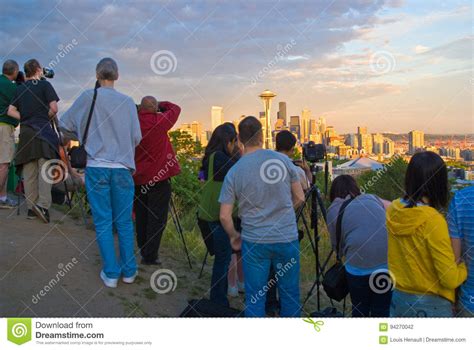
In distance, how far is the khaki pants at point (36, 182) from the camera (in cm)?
525

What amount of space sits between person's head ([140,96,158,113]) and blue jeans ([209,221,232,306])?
1203 millimetres

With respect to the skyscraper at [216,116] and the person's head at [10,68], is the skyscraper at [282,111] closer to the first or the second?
the skyscraper at [216,116]

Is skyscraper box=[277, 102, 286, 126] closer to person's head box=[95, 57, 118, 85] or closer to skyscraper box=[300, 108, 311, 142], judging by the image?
skyscraper box=[300, 108, 311, 142]

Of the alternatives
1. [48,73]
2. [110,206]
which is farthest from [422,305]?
[48,73]

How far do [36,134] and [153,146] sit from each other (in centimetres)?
134

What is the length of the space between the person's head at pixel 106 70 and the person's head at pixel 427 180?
7.92ft

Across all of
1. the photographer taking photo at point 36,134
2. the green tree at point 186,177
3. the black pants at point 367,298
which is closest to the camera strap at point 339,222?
the black pants at point 367,298

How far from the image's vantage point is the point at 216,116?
452 cm

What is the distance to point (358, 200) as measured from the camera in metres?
3.48

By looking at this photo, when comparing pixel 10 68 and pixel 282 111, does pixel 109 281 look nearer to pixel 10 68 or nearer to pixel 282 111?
pixel 282 111

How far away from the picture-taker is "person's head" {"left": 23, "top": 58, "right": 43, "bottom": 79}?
497 centimetres

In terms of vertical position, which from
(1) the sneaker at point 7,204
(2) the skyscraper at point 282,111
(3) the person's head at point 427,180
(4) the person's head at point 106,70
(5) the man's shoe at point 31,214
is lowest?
(5) the man's shoe at point 31,214
